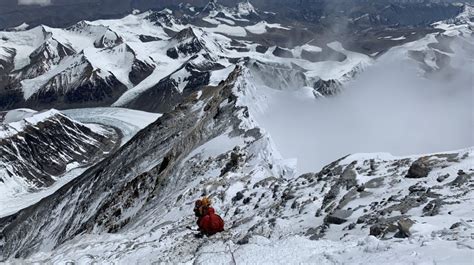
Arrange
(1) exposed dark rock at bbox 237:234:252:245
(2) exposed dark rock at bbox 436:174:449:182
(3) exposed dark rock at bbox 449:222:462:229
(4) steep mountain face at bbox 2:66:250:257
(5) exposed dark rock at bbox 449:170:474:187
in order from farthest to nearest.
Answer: (4) steep mountain face at bbox 2:66:250:257
(2) exposed dark rock at bbox 436:174:449:182
(1) exposed dark rock at bbox 237:234:252:245
(5) exposed dark rock at bbox 449:170:474:187
(3) exposed dark rock at bbox 449:222:462:229

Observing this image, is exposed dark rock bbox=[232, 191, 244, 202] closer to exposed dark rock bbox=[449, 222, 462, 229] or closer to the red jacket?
the red jacket

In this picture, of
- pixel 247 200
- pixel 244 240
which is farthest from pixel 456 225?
pixel 247 200

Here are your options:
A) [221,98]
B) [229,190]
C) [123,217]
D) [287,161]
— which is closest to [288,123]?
[221,98]

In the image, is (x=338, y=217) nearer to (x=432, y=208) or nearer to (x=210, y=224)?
(x=432, y=208)

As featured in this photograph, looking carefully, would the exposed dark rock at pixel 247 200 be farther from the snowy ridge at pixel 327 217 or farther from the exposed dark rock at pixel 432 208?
the exposed dark rock at pixel 432 208

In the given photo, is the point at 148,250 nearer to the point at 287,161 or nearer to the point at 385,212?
the point at 385,212

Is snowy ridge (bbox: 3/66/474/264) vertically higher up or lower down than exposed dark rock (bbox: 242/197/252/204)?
higher up

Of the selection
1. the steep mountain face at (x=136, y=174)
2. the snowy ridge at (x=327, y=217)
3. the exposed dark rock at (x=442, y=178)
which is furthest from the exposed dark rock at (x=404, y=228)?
the steep mountain face at (x=136, y=174)

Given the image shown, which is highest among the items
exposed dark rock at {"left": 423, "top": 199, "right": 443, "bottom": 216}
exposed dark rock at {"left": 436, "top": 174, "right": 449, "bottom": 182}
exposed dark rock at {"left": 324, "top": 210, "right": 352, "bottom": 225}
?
exposed dark rock at {"left": 423, "top": 199, "right": 443, "bottom": 216}

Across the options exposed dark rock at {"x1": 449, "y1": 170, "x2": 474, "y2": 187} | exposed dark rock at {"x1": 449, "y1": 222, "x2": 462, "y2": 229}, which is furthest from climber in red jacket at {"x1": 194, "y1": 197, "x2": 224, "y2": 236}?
exposed dark rock at {"x1": 449, "y1": 222, "x2": 462, "y2": 229}
